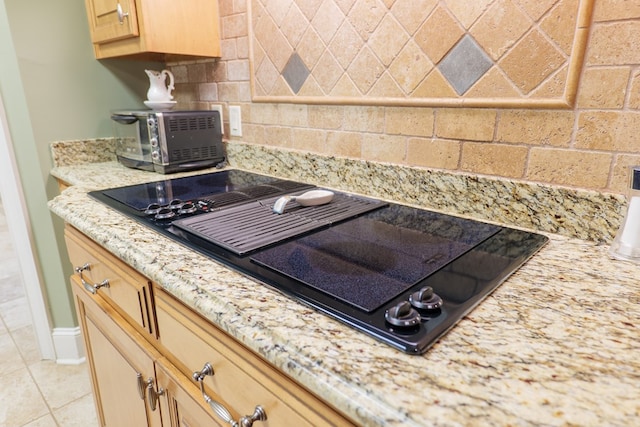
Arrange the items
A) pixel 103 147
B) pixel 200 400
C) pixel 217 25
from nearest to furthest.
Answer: pixel 200 400
pixel 217 25
pixel 103 147

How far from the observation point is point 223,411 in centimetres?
61

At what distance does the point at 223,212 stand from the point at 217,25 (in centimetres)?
93

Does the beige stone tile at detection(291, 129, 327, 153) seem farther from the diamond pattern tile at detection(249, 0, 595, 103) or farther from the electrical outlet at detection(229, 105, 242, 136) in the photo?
the electrical outlet at detection(229, 105, 242, 136)

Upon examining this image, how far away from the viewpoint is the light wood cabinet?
521 millimetres

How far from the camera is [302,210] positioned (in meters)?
0.97

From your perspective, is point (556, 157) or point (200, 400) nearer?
point (200, 400)

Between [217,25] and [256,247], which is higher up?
[217,25]

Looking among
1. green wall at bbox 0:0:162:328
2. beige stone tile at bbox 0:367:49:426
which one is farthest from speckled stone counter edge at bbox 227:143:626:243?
beige stone tile at bbox 0:367:49:426

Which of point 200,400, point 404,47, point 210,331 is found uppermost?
point 404,47

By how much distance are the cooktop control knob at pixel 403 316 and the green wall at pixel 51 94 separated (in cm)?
162

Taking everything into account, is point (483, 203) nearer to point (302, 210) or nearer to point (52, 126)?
point (302, 210)

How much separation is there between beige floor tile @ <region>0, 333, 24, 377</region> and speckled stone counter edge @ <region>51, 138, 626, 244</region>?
1.50 m

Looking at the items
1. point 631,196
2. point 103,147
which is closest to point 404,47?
point 631,196

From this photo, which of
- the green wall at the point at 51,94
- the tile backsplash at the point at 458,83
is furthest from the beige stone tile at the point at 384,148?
the green wall at the point at 51,94
